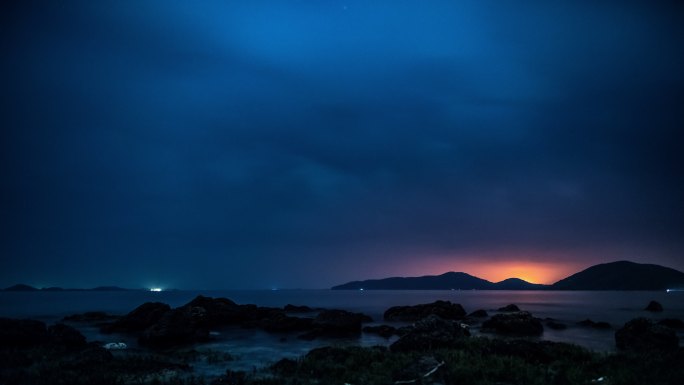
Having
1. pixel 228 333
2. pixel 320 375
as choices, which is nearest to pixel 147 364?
pixel 320 375

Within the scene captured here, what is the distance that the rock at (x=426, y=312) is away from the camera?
61.5 m

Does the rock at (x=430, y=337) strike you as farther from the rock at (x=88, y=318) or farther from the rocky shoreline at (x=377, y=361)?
the rock at (x=88, y=318)

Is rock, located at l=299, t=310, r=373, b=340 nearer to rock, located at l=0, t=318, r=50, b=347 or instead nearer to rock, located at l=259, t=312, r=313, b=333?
rock, located at l=259, t=312, r=313, b=333

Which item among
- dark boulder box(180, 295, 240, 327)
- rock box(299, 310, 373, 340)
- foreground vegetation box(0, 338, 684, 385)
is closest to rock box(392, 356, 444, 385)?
foreground vegetation box(0, 338, 684, 385)

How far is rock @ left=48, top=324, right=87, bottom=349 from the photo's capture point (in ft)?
96.2

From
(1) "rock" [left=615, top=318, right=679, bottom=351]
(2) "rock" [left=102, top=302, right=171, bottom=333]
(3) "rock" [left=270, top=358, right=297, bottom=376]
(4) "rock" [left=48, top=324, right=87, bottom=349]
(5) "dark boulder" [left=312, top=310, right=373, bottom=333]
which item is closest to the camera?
(3) "rock" [left=270, top=358, right=297, bottom=376]

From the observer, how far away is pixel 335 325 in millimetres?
40656

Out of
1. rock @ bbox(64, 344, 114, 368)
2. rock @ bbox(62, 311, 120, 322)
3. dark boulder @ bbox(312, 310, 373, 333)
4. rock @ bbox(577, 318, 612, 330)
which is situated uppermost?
rock @ bbox(64, 344, 114, 368)

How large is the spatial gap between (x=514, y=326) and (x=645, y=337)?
13.4 m

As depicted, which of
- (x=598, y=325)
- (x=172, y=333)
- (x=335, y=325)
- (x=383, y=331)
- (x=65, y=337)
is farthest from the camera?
(x=598, y=325)

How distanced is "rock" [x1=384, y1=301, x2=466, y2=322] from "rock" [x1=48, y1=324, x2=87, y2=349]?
147ft

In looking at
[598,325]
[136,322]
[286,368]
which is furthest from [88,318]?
[598,325]

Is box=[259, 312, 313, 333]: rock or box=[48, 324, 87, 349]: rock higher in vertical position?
box=[48, 324, 87, 349]: rock

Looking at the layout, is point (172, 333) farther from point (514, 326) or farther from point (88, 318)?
A: point (88, 318)
